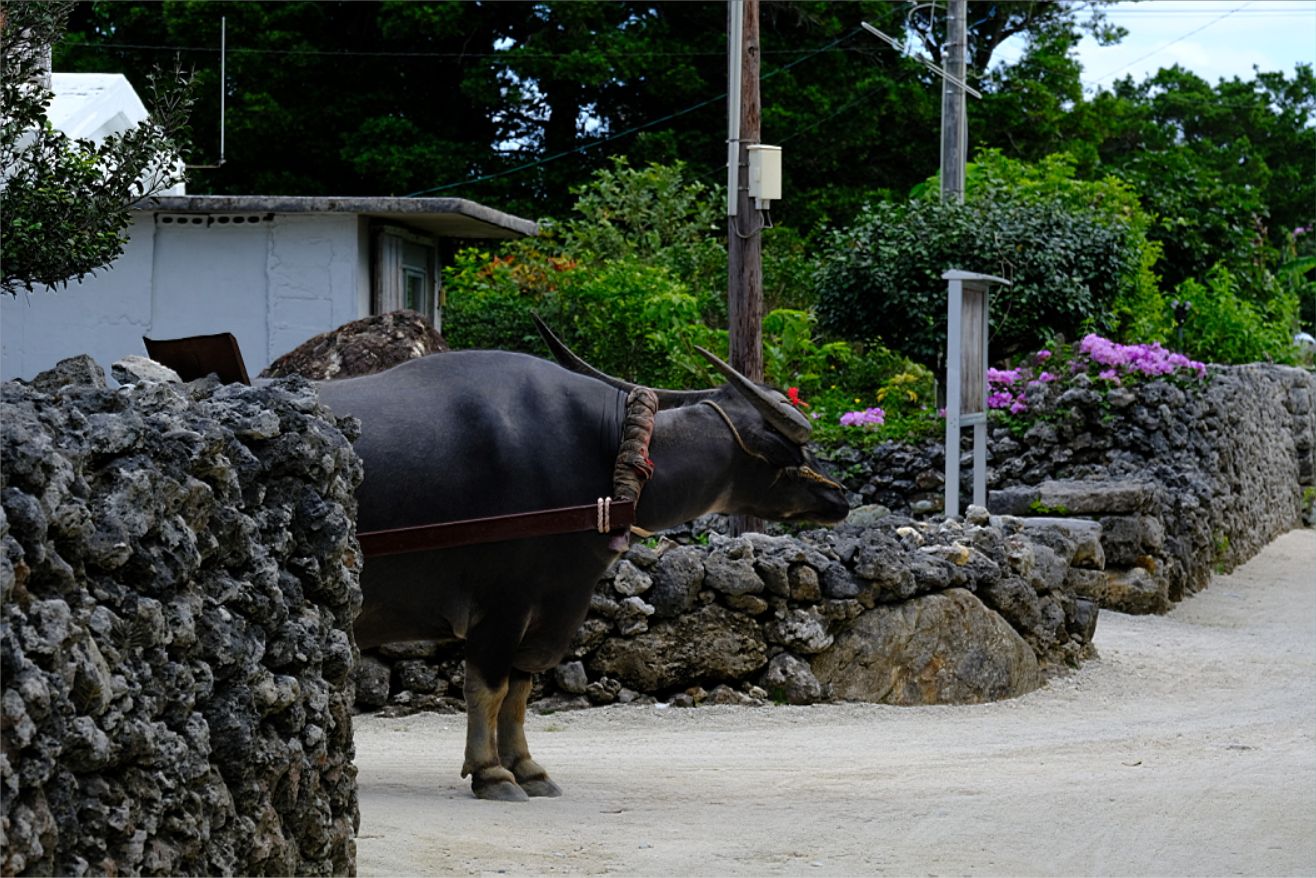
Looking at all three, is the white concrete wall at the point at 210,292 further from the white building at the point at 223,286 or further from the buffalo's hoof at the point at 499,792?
the buffalo's hoof at the point at 499,792

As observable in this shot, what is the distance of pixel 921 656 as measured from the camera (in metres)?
9.50

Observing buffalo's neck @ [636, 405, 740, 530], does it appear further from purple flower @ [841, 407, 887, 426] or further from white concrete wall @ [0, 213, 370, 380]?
purple flower @ [841, 407, 887, 426]

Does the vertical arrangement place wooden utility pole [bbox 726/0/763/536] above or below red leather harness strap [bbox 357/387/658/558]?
above

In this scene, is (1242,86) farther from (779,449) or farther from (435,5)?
(779,449)

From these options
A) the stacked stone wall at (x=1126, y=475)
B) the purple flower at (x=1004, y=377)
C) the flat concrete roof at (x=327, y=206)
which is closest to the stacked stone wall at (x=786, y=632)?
the stacked stone wall at (x=1126, y=475)

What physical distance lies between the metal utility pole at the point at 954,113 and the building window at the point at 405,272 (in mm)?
6079

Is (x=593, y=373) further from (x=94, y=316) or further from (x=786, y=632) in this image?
(x=94, y=316)

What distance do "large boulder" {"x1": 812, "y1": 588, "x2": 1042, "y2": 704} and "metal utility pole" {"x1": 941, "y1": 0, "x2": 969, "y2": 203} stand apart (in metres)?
8.66

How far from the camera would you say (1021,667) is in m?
10.0

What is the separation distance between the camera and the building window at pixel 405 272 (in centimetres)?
1288

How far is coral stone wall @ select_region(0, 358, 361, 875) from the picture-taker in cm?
301

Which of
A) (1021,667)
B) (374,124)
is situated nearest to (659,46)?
(374,124)

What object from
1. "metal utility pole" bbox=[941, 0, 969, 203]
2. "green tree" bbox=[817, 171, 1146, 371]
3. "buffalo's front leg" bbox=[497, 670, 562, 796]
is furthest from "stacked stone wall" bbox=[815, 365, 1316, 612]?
"buffalo's front leg" bbox=[497, 670, 562, 796]

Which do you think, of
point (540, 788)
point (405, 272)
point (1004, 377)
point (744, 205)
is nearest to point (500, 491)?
point (540, 788)
